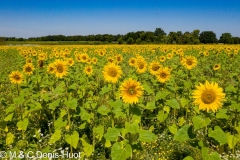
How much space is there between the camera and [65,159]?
3.71 metres

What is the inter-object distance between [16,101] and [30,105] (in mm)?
243

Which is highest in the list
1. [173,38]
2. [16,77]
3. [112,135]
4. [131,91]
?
[173,38]

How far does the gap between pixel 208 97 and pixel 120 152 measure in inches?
48.0

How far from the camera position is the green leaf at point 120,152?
9.11 feet

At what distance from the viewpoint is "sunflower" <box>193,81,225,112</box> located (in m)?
2.88

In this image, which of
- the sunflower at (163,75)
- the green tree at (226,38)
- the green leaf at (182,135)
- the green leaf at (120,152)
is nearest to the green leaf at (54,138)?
the green leaf at (120,152)

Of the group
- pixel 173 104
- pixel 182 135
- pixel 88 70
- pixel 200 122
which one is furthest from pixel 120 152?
pixel 88 70

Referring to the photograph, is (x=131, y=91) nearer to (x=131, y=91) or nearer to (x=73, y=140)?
(x=131, y=91)

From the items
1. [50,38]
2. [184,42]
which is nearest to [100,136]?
[184,42]

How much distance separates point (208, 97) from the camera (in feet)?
9.49

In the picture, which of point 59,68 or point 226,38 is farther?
point 226,38

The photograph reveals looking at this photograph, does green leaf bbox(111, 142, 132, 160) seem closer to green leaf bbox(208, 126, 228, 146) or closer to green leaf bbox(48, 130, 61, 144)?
green leaf bbox(208, 126, 228, 146)

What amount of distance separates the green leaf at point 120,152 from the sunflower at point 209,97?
38.3 inches

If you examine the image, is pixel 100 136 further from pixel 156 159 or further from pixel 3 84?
pixel 3 84
